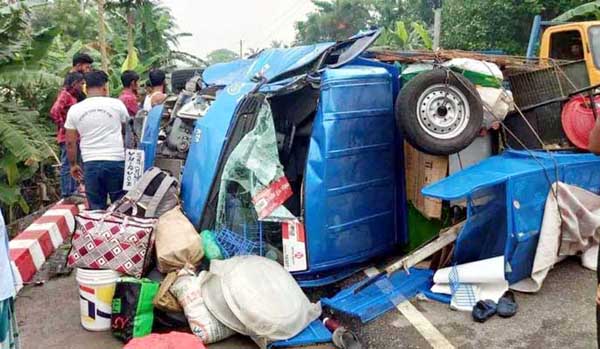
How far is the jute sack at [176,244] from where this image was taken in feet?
14.0

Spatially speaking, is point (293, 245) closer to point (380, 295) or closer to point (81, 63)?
point (380, 295)

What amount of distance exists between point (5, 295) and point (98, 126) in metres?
3.01

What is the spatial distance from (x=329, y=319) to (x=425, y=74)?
2.08m

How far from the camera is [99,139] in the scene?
5324 millimetres

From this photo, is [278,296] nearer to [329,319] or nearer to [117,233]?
[329,319]

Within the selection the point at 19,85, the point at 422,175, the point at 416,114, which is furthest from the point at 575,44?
the point at 19,85

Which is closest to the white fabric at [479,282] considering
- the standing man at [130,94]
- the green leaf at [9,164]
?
the standing man at [130,94]

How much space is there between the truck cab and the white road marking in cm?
296

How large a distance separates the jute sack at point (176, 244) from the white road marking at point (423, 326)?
1.61 meters

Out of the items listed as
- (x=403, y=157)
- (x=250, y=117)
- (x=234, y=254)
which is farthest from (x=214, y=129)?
(x=403, y=157)

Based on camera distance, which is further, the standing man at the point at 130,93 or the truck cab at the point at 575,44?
the standing man at the point at 130,93

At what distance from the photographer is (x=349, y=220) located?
4.80 m

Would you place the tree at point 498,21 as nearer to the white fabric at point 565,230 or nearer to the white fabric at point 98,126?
the white fabric at point 565,230

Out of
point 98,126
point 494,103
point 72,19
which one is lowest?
point 98,126
